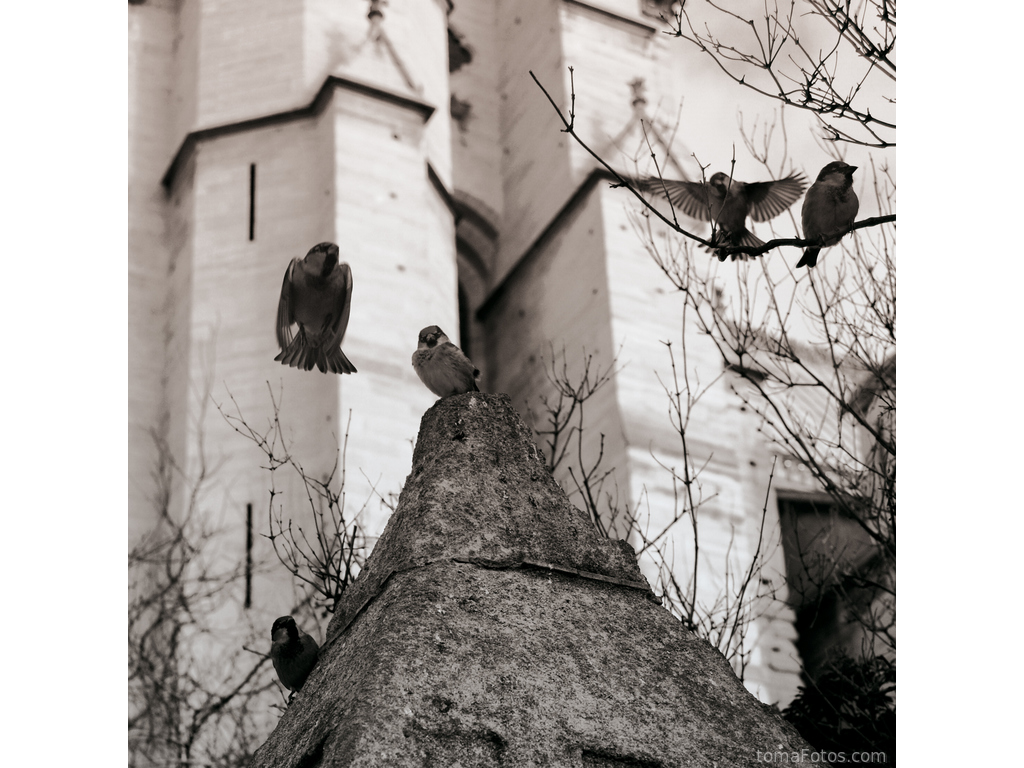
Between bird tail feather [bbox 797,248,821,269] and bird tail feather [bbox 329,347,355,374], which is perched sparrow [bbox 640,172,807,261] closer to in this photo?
bird tail feather [bbox 797,248,821,269]

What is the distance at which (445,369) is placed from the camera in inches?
163

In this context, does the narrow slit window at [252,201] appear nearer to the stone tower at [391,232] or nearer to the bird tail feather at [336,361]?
the stone tower at [391,232]

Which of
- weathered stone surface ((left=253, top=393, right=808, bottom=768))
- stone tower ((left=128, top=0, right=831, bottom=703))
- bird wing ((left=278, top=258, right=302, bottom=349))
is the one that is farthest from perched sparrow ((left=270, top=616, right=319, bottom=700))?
stone tower ((left=128, top=0, right=831, bottom=703))

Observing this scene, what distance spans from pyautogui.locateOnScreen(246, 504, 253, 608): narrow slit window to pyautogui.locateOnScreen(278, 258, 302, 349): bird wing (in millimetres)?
2087

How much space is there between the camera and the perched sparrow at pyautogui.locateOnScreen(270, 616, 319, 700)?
3705 millimetres

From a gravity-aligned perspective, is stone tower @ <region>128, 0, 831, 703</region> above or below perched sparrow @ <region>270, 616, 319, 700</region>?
above

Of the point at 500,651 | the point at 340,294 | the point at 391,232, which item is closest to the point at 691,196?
the point at 340,294

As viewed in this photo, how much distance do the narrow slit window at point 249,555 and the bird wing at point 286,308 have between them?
6.85 feet

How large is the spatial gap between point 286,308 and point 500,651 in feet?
14.2

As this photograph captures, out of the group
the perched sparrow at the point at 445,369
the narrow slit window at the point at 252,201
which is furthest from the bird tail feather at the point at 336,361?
the narrow slit window at the point at 252,201

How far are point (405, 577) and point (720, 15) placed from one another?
377 centimetres

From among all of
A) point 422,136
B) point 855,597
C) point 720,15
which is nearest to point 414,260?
point 422,136

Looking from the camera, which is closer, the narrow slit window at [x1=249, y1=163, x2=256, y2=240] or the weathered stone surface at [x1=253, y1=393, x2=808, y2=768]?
the weathered stone surface at [x1=253, y1=393, x2=808, y2=768]

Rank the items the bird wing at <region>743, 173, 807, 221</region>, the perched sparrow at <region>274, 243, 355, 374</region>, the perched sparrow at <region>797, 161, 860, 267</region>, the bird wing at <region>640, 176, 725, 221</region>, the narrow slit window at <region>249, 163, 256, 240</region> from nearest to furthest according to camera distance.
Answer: the perched sparrow at <region>797, 161, 860, 267</region>, the bird wing at <region>743, 173, 807, 221</region>, the bird wing at <region>640, 176, 725, 221</region>, the perched sparrow at <region>274, 243, 355, 374</region>, the narrow slit window at <region>249, 163, 256, 240</region>
